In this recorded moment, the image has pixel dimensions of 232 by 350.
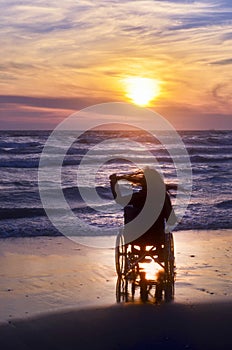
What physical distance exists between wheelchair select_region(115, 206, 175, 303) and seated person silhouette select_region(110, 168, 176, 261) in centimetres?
3

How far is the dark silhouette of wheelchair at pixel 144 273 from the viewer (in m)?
7.89

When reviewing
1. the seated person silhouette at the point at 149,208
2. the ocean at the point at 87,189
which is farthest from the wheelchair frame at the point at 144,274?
the ocean at the point at 87,189

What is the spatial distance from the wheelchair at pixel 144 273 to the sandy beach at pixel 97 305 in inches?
8.7

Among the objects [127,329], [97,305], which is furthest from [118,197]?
[127,329]

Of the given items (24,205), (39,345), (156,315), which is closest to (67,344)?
(39,345)

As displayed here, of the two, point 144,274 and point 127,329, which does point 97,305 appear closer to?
point 144,274

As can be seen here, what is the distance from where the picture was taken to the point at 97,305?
25.0 feet

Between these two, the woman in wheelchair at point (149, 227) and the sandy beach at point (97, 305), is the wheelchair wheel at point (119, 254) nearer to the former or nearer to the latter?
the woman in wheelchair at point (149, 227)

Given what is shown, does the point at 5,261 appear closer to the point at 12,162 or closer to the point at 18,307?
the point at 18,307

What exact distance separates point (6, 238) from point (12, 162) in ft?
77.3

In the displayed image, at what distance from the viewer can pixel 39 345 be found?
6.14m

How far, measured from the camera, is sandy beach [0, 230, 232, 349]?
20.6ft

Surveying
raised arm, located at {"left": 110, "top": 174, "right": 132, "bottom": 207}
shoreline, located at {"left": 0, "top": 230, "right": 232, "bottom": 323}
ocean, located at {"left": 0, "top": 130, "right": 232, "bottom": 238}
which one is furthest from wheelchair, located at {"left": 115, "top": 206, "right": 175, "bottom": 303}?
ocean, located at {"left": 0, "top": 130, "right": 232, "bottom": 238}

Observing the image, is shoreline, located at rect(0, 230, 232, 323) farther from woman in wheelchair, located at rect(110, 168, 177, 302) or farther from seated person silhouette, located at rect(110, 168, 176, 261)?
seated person silhouette, located at rect(110, 168, 176, 261)
